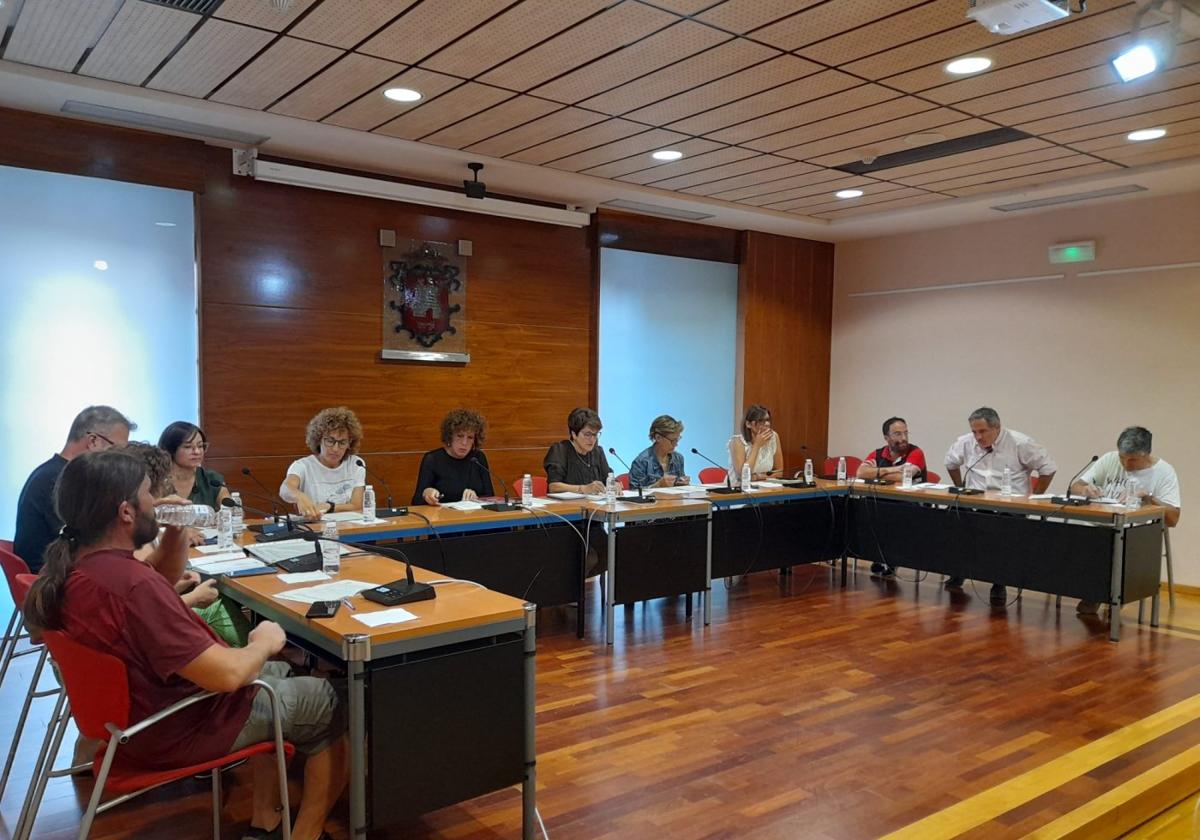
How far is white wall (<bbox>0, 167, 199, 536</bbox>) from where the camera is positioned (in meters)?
4.65

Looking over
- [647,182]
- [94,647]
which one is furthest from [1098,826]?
[647,182]

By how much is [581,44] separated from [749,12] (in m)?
0.72

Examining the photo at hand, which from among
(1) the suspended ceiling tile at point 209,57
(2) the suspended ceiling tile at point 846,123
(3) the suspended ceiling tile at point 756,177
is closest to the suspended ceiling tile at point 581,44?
(1) the suspended ceiling tile at point 209,57

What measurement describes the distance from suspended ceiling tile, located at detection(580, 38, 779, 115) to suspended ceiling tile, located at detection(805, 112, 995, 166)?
1.22 meters

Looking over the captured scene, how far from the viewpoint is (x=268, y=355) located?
5434 mm

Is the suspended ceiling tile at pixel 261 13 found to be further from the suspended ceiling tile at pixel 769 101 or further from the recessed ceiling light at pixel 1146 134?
the recessed ceiling light at pixel 1146 134

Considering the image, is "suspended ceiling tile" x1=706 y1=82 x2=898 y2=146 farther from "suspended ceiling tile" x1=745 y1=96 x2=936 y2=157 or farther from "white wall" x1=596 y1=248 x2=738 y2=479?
"white wall" x1=596 y1=248 x2=738 y2=479

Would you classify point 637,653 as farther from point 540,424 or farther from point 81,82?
point 81,82

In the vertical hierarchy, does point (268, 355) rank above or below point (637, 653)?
above

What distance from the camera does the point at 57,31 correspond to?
3531mm

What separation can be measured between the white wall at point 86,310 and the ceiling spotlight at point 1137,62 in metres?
4.80

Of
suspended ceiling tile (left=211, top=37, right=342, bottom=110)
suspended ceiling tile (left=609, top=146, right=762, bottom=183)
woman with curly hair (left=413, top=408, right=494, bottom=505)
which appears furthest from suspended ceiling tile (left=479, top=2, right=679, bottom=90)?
woman with curly hair (left=413, top=408, right=494, bottom=505)

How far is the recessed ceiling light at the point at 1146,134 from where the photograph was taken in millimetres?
4684

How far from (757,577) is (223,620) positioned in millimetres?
4123
